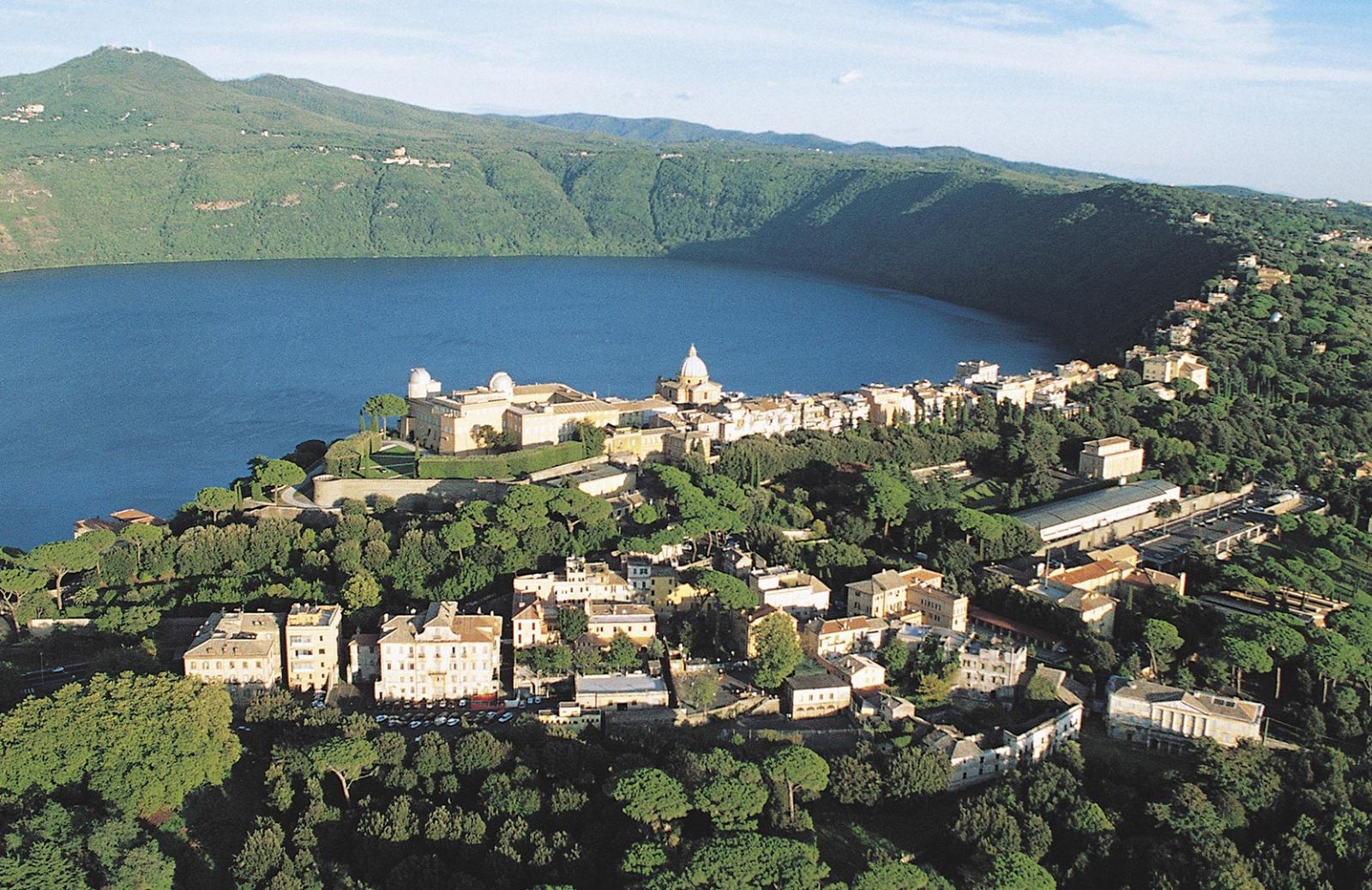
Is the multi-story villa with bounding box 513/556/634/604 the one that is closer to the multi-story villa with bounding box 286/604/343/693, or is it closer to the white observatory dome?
the multi-story villa with bounding box 286/604/343/693

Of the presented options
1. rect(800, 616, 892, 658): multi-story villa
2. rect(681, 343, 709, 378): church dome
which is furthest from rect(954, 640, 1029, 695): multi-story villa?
rect(681, 343, 709, 378): church dome

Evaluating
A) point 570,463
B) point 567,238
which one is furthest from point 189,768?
point 567,238

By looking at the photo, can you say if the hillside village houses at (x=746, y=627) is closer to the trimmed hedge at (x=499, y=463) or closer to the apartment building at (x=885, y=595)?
the apartment building at (x=885, y=595)

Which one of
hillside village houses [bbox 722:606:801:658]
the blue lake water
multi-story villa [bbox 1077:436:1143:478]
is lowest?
the blue lake water

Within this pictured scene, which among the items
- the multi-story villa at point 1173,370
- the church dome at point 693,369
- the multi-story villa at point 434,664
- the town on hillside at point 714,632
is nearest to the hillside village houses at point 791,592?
the town on hillside at point 714,632

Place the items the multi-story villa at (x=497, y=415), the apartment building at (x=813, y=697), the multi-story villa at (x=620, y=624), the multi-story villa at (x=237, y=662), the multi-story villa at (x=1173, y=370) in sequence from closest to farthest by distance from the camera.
Answer: the apartment building at (x=813, y=697) → the multi-story villa at (x=237, y=662) → the multi-story villa at (x=620, y=624) → the multi-story villa at (x=497, y=415) → the multi-story villa at (x=1173, y=370)

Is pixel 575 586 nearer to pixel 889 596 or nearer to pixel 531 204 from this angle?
pixel 889 596
